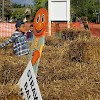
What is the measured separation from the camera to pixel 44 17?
452 centimetres

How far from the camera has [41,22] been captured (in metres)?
4.56

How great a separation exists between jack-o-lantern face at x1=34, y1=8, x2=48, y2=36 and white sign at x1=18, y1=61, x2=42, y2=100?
41 centimetres

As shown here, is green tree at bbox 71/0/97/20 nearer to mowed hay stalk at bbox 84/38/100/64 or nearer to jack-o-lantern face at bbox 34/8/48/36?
mowed hay stalk at bbox 84/38/100/64

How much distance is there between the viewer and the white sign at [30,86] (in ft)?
13.4

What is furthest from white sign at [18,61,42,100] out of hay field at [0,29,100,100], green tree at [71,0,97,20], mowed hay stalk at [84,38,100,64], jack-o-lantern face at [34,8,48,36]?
green tree at [71,0,97,20]

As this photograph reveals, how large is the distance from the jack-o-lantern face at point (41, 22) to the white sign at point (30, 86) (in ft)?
1.36

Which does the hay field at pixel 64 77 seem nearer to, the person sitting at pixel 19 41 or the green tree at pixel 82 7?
the person sitting at pixel 19 41

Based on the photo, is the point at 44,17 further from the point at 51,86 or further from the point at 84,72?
the point at 84,72

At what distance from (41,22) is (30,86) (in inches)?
31.0

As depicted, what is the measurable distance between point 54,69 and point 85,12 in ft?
173

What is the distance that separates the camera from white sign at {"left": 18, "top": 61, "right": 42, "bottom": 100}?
4.07 metres

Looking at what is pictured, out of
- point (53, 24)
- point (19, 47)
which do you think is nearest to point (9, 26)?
point (53, 24)

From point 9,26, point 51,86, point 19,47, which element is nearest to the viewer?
point 51,86

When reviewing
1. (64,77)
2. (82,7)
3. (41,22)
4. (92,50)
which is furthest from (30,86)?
(82,7)
